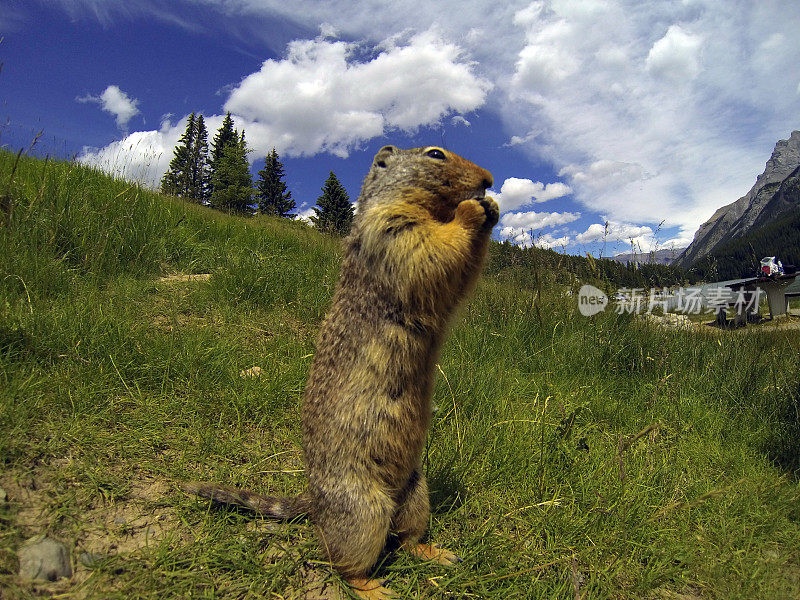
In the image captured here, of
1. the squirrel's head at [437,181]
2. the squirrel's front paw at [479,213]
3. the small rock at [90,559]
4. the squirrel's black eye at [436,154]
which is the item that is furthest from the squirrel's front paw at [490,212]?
the small rock at [90,559]

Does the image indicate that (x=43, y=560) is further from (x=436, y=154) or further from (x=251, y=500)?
(x=436, y=154)

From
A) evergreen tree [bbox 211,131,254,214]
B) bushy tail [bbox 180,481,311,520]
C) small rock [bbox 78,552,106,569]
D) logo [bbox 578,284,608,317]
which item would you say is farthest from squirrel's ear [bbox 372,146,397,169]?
evergreen tree [bbox 211,131,254,214]

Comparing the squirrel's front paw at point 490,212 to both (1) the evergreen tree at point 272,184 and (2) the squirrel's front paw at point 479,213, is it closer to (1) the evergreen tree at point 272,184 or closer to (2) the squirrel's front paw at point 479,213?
(2) the squirrel's front paw at point 479,213

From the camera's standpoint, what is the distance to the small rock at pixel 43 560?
5.29 feet

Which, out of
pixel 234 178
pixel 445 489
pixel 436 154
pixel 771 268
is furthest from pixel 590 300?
pixel 234 178

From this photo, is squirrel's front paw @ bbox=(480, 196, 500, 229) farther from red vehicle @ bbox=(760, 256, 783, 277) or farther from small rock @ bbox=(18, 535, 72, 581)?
red vehicle @ bbox=(760, 256, 783, 277)

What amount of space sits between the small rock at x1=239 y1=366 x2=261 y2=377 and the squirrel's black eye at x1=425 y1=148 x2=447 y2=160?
222cm

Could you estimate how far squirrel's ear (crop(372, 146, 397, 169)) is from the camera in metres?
2.33

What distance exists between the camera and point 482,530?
7.48ft

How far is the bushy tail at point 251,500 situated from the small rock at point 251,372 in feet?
3.87

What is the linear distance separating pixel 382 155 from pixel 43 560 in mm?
2442

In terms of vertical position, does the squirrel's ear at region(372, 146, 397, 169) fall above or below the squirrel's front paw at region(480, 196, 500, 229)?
above

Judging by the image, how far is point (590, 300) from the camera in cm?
582

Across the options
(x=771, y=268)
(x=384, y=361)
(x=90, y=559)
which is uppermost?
(x=771, y=268)
